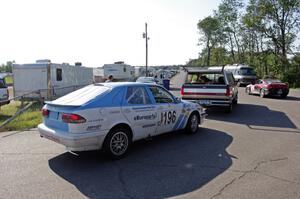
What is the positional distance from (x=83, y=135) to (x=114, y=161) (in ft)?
3.03

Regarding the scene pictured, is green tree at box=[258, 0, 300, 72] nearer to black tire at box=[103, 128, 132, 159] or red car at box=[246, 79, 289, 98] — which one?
red car at box=[246, 79, 289, 98]

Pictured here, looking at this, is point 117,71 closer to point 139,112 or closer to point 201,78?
point 201,78

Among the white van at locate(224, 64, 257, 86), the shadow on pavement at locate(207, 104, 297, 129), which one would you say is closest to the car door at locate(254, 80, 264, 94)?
the shadow on pavement at locate(207, 104, 297, 129)

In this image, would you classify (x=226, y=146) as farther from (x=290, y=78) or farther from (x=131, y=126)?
(x=290, y=78)

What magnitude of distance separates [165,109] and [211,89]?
4.77 meters

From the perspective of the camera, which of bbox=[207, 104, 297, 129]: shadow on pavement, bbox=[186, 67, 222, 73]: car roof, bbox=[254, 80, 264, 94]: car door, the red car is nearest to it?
bbox=[207, 104, 297, 129]: shadow on pavement

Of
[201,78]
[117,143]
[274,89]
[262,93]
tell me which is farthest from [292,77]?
[117,143]

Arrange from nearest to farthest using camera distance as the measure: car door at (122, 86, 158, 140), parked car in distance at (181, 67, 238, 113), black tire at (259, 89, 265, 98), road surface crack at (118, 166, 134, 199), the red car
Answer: road surface crack at (118, 166, 134, 199), car door at (122, 86, 158, 140), parked car in distance at (181, 67, 238, 113), the red car, black tire at (259, 89, 265, 98)

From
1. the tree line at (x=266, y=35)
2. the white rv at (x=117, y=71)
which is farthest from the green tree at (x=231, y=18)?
the white rv at (x=117, y=71)

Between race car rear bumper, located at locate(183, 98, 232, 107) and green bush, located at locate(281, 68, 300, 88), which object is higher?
green bush, located at locate(281, 68, 300, 88)

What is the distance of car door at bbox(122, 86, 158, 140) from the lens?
5.82m

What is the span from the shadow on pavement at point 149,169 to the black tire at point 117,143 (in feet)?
0.51

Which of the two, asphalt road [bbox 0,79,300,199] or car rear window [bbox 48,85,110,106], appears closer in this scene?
asphalt road [bbox 0,79,300,199]

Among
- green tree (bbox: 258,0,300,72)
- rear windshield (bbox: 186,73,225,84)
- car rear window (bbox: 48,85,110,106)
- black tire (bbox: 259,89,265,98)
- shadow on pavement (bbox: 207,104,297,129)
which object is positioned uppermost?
green tree (bbox: 258,0,300,72)
